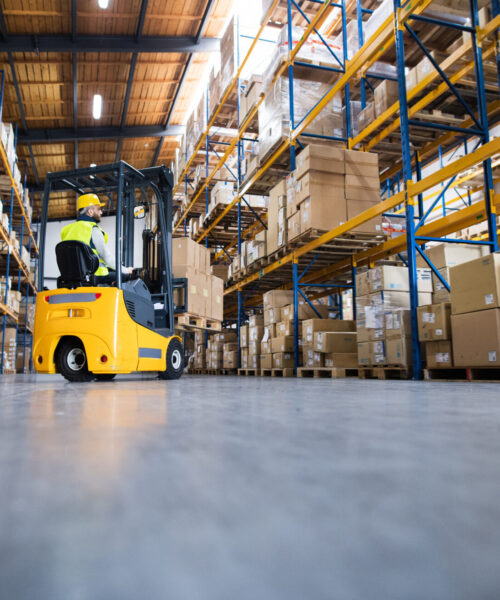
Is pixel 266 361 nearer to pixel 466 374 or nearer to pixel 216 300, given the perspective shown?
pixel 216 300

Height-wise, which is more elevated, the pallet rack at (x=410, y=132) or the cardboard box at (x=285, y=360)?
the pallet rack at (x=410, y=132)

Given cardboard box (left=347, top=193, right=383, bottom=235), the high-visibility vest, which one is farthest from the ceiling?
the high-visibility vest

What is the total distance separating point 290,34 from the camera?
802 cm

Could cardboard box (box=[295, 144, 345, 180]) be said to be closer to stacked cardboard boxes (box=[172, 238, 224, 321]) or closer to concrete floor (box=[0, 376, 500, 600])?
stacked cardboard boxes (box=[172, 238, 224, 321])

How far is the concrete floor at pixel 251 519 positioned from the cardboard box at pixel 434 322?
4.04 meters

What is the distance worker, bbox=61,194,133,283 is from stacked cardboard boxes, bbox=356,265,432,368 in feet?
10.1

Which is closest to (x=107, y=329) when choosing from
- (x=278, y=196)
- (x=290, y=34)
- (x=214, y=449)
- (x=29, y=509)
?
(x=214, y=449)

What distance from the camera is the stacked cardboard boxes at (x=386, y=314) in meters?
5.44

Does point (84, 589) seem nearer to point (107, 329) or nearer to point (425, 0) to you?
point (107, 329)

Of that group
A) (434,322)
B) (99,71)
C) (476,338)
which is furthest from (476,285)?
(99,71)

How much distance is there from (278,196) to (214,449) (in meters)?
7.35

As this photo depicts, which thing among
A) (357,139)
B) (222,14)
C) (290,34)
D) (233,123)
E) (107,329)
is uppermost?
(222,14)

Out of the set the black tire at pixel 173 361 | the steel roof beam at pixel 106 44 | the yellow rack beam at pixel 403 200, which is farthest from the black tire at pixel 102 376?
the steel roof beam at pixel 106 44

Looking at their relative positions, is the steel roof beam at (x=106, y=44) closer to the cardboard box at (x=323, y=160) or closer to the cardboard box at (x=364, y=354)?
the cardboard box at (x=323, y=160)
